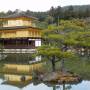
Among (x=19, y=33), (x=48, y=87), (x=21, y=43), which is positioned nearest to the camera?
(x=48, y=87)

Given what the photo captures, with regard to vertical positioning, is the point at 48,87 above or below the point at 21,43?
above

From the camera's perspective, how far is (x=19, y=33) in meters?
42.9

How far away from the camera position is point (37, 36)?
44656mm

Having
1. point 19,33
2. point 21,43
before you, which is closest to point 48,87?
point 19,33

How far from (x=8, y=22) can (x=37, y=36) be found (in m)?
4.31

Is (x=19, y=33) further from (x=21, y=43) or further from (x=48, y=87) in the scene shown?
(x=48, y=87)

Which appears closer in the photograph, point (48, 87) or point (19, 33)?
point (48, 87)

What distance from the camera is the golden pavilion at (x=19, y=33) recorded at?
4269 cm

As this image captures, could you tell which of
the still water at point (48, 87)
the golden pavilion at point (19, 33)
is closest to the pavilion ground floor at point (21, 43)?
the golden pavilion at point (19, 33)

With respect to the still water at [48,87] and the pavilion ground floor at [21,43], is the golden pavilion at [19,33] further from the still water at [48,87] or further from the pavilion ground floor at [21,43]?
the still water at [48,87]

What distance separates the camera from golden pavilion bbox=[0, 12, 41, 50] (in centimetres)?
4269

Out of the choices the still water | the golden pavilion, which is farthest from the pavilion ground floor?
the still water

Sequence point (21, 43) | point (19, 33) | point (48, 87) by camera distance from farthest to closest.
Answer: point (21, 43)
point (19, 33)
point (48, 87)

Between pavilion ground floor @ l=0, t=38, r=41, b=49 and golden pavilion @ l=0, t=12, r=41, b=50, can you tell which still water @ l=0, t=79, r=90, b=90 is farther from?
golden pavilion @ l=0, t=12, r=41, b=50
